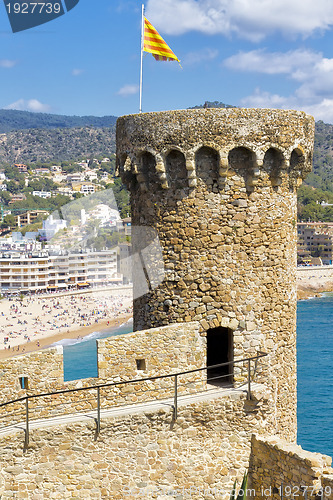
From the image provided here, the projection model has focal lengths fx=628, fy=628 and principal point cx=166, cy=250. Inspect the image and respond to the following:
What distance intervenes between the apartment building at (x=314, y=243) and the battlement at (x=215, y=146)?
472ft

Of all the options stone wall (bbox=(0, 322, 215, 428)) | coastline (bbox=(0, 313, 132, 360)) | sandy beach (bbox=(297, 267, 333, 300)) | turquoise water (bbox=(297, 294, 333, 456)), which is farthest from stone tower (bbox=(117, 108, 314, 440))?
sandy beach (bbox=(297, 267, 333, 300))

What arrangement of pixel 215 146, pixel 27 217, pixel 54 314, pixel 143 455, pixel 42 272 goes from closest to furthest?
pixel 143 455 → pixel 215 146 → pixel 54 314 → pixel 42 272 → pixel 27 217

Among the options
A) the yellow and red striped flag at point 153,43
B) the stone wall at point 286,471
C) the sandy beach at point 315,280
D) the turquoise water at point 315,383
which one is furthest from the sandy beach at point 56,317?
the stone wall at point 286,471

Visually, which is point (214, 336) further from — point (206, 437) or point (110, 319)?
point (110, 319)

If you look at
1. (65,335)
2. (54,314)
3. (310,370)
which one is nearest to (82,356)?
(65,335)

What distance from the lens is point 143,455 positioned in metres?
9.13

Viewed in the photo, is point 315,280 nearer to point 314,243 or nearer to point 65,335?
point 314,243

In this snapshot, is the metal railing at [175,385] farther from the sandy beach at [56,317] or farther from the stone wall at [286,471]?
the sandy beach at [56,317]

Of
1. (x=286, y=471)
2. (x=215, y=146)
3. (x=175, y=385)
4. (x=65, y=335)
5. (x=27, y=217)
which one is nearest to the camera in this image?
(x=286, y=471)

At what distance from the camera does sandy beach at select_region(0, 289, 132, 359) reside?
244 ft

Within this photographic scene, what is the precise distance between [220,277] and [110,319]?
78.2m

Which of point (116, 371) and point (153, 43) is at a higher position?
point (153, 43)

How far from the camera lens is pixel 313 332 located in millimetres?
74250

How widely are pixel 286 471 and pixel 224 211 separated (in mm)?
4123
